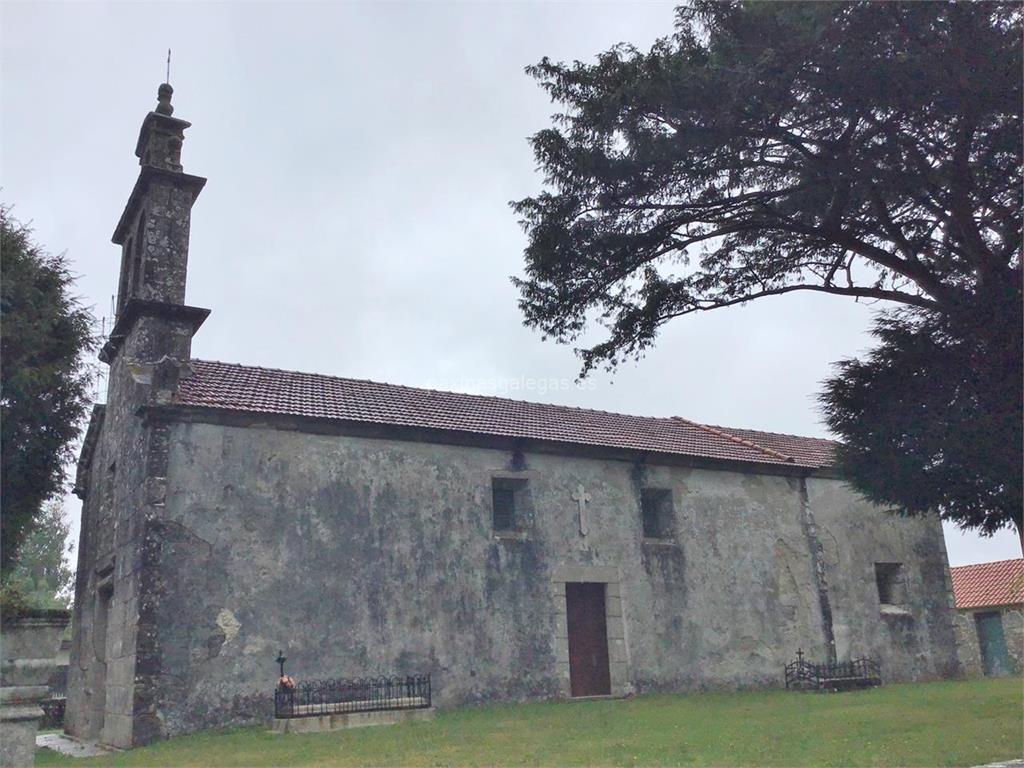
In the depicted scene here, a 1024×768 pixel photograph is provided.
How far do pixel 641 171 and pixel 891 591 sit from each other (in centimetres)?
1617

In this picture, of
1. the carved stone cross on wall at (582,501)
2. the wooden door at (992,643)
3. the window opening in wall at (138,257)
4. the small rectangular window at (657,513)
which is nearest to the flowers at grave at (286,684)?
the carved stone cross on wall at (582,501)

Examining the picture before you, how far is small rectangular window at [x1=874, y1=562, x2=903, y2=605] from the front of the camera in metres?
21.8

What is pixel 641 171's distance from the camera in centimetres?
1030

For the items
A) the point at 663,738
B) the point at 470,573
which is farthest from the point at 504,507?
the point at 663,738

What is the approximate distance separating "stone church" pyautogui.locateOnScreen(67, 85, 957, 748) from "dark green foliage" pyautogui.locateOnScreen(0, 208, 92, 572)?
121 cm

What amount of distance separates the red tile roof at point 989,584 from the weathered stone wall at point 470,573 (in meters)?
10.2

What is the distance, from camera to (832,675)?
19.2m

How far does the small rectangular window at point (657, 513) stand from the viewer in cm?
1903

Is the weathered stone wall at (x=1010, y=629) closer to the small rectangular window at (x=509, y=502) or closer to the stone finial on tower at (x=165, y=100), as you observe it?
the small rectangular window at (x=509, y=502)

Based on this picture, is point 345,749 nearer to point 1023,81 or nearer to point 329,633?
point 329,633

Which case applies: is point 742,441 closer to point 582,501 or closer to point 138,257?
point 582,501

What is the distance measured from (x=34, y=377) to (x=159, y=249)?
13.2 feet

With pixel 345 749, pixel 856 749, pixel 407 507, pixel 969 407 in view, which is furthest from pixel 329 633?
pixel 969 407

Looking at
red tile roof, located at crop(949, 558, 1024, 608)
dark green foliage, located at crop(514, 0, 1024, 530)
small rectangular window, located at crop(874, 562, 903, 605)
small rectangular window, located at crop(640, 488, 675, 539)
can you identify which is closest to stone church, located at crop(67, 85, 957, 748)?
small rectangular window, located at crop(640, 488, 675, 539)
